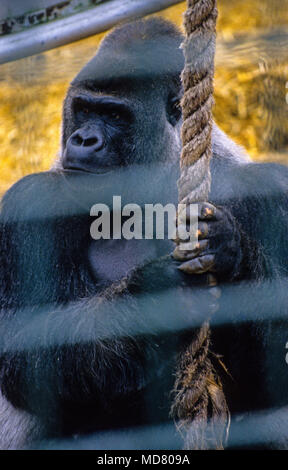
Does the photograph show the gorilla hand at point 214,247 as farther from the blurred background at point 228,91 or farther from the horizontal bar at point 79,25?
the blurred background at point 228,91

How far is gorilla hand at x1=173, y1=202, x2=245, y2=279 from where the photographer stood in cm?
121

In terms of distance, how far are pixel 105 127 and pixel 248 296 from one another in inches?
25.9

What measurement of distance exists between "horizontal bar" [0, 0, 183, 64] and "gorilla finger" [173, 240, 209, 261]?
885 millimetres

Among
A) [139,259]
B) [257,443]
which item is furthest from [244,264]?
[257,443]

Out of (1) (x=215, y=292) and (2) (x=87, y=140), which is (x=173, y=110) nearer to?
(2) (x=87, y=140)

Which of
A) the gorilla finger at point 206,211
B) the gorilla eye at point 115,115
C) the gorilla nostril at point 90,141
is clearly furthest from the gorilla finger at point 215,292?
the gorilla eye at point 115,115

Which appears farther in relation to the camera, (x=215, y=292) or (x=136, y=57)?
(x=136, y=57)

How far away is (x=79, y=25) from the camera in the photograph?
1.82m

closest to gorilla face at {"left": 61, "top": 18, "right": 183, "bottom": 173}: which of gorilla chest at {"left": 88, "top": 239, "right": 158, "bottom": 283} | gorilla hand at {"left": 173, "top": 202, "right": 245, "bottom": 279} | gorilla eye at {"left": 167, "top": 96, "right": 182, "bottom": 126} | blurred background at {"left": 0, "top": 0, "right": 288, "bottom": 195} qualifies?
gorilla eye at {"left": 167, "top": 96, "right": 182, "bottom": 126}

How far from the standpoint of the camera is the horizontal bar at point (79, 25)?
1.81m

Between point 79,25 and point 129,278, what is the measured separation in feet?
2.58

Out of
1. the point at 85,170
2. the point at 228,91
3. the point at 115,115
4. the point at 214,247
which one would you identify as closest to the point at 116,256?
the point at 85,170

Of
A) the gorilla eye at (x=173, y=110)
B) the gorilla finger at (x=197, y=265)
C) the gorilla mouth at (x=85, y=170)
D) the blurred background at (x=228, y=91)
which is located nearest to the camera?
the gorilla finger at (x=197, y=265)

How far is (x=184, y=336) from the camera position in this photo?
1390mm
